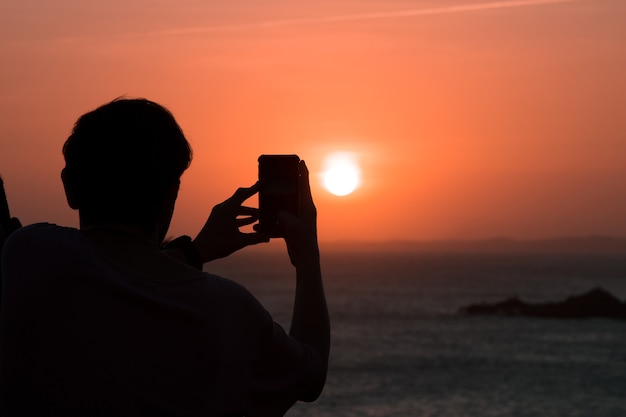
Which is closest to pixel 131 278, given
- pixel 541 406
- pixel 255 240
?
pixel 255 240

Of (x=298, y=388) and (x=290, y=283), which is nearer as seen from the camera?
(x=298, y=388)

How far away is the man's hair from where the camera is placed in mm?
1928

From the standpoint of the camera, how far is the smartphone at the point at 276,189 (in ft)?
7.39

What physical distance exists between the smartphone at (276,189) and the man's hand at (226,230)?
0.05 meters

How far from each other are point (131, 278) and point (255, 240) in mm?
539

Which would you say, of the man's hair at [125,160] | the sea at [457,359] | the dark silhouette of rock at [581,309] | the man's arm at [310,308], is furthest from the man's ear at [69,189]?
the dark silhouette of rock at [581,309]

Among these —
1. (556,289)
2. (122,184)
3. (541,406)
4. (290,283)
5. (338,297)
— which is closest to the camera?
(122,184)

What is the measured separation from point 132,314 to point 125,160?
31 cm

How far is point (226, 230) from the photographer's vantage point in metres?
2.38

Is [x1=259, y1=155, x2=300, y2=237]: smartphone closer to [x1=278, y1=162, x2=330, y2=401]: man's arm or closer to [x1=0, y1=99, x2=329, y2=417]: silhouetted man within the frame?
[x1=278, y1=162, x2=330, y2=401]: man's arm

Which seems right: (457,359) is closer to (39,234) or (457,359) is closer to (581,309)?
(581,309)

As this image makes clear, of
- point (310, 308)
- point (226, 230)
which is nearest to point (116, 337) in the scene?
point (310, 308)

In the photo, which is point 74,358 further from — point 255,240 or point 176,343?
point 255,240

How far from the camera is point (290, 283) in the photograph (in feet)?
534
